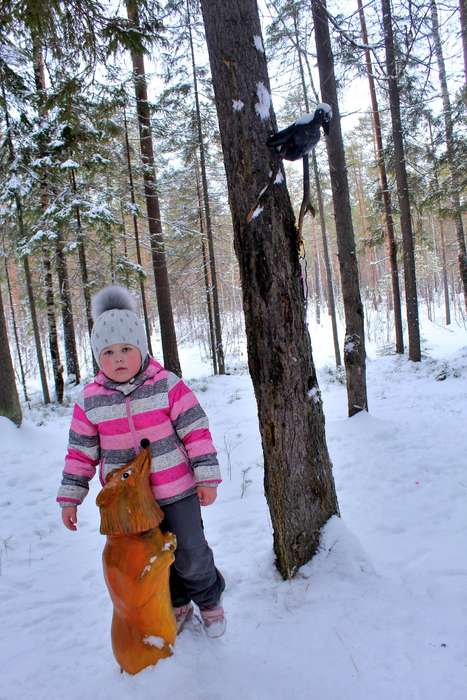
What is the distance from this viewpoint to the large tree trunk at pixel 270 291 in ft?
7.68

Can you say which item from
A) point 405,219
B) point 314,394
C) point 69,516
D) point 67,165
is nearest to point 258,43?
point 314,394

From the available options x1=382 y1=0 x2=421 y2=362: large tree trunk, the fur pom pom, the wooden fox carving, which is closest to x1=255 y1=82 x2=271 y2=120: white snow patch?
the fur pom pom

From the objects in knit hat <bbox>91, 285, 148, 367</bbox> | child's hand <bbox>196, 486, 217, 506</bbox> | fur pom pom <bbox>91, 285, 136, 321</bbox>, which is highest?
fur pom pom <bbox>91, 285, 136, 321</bbox>

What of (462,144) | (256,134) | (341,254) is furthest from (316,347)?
(256,134)

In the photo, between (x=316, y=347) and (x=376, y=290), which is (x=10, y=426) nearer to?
(x=316, y=347)

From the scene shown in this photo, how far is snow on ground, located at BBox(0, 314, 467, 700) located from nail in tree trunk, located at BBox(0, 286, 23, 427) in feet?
9.11

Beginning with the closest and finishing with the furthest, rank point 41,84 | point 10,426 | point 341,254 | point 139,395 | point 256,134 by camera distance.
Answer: point 139,395
point 256,134
point 341,254
point 10,426
point 41,84

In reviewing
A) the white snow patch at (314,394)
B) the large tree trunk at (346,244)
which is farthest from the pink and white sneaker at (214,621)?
the large tree trunk at (346,244)

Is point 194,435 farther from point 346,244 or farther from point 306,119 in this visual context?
point 346,244

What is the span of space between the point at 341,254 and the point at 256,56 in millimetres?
4251

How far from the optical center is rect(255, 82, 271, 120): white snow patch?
92.4 inches

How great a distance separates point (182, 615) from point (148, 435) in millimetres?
1157

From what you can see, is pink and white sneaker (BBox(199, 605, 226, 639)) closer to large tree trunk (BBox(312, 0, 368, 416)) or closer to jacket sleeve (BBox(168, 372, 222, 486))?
jacket sleeve (BBox(168, 372, 222, 486))

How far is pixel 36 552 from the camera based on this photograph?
12.0ft
